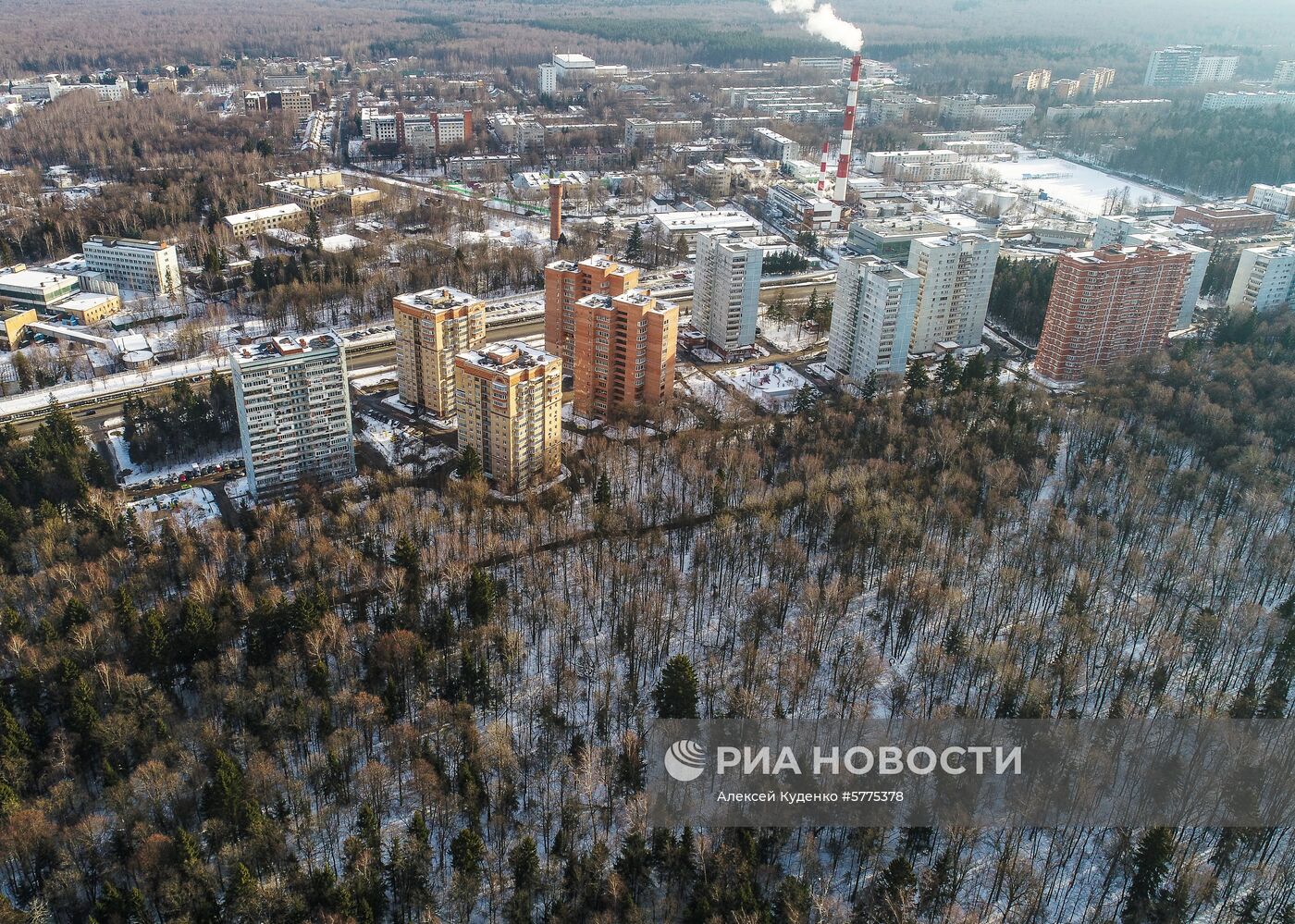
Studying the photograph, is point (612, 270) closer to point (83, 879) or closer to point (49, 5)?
point (83, 879)

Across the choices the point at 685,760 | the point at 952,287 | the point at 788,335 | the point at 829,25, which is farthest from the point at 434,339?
the point at 829,25

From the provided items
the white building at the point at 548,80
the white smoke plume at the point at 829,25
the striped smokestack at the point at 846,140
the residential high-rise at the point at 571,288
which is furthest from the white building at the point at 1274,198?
the white building at the point at 548,80

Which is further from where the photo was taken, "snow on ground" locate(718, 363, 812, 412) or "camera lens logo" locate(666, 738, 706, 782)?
"snow on ground" locate(718, 363, 812, 412)

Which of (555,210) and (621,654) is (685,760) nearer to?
(621,654)

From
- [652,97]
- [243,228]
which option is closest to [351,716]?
[243,228]

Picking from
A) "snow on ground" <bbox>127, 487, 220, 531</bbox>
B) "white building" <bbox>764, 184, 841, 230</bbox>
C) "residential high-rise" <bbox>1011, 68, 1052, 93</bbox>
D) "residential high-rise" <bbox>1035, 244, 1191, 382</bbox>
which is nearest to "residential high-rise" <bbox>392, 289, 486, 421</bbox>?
"snow on ground" <bbox>127, 487, 220, 531</bbox>

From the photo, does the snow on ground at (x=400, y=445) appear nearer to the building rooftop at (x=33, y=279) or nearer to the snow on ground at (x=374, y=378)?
the snow on ground at (x=374, y=378)

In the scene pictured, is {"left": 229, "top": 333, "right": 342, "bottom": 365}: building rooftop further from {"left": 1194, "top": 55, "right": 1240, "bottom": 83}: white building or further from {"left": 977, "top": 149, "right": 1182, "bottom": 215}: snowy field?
{"left": 1194, "top": 55, "right": 1240, "bottom": 83}: white building
